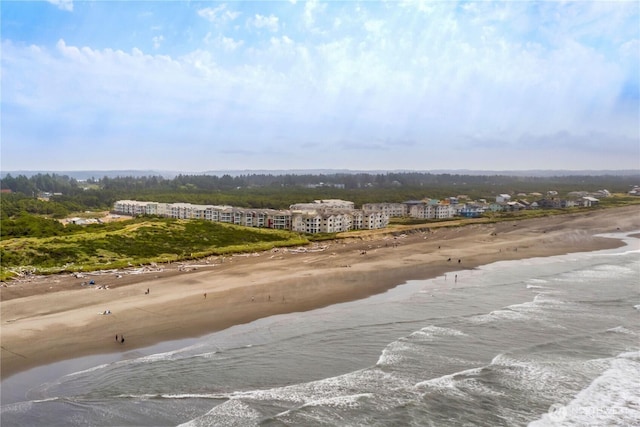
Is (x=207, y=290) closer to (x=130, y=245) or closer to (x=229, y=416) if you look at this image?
(x=229, y=416)

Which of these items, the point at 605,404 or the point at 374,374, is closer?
the point at 605,404

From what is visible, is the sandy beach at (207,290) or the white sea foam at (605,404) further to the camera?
the sandy beach at (207,290)

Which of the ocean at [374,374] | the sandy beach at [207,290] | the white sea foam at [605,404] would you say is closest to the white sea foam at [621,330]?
the ocean at [374,374]

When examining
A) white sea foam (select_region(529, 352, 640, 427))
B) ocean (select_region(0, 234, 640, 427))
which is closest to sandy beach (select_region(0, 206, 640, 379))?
ocean (select_region(0, 234, 640, 427))

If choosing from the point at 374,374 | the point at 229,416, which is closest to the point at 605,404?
the point at 374,374

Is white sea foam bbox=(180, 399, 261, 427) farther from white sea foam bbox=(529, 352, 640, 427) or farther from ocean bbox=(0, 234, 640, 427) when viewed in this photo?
white sea foam bbox=(529, 352, 640, 427)

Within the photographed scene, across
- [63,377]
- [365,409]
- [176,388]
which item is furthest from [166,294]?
[365,409]

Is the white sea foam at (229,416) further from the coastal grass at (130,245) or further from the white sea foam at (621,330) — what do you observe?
the coastal grass at (130,245)
